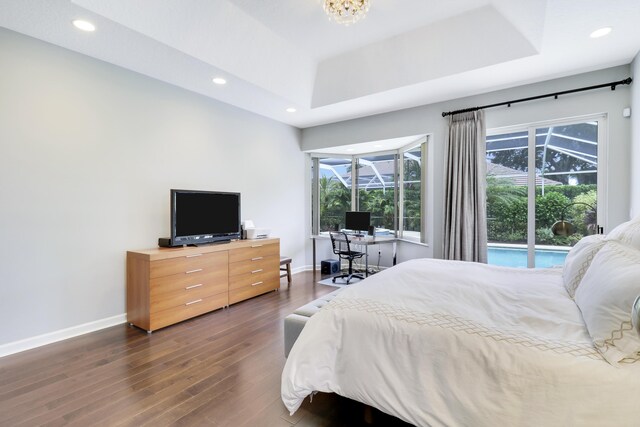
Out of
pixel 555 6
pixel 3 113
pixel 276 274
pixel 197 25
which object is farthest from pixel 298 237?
pixel 555 6

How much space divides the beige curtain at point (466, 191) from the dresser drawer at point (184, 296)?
3046mm

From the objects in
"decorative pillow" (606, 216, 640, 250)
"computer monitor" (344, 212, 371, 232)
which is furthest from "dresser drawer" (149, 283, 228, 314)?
"decorative pillow" (606, 216, 640, 250)

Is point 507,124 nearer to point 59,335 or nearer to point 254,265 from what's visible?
point 254,265

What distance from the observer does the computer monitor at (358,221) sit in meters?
5.38

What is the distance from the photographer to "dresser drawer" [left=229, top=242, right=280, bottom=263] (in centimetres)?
386

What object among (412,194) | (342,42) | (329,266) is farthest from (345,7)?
(329,266)

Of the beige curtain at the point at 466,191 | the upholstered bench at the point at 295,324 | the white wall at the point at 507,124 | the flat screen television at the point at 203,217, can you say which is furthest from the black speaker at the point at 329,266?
the upholstered bench at the point at 295,324

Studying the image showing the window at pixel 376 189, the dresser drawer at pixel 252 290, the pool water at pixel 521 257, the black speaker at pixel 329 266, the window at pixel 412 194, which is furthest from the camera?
the black speaker at pixel 329 266

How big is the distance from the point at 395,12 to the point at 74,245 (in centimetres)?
395

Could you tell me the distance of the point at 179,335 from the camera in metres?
2.95

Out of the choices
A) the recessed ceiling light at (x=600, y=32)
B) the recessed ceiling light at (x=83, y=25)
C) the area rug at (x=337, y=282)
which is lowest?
the area rug at (x=337, y=282)

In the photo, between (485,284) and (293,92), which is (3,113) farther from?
(485,284)

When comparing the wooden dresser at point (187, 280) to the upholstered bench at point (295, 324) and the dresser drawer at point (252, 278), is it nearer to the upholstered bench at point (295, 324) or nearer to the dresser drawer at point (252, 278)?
the dresser drawer at point (252, 278)

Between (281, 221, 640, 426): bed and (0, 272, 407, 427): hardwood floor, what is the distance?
0.38 meters
